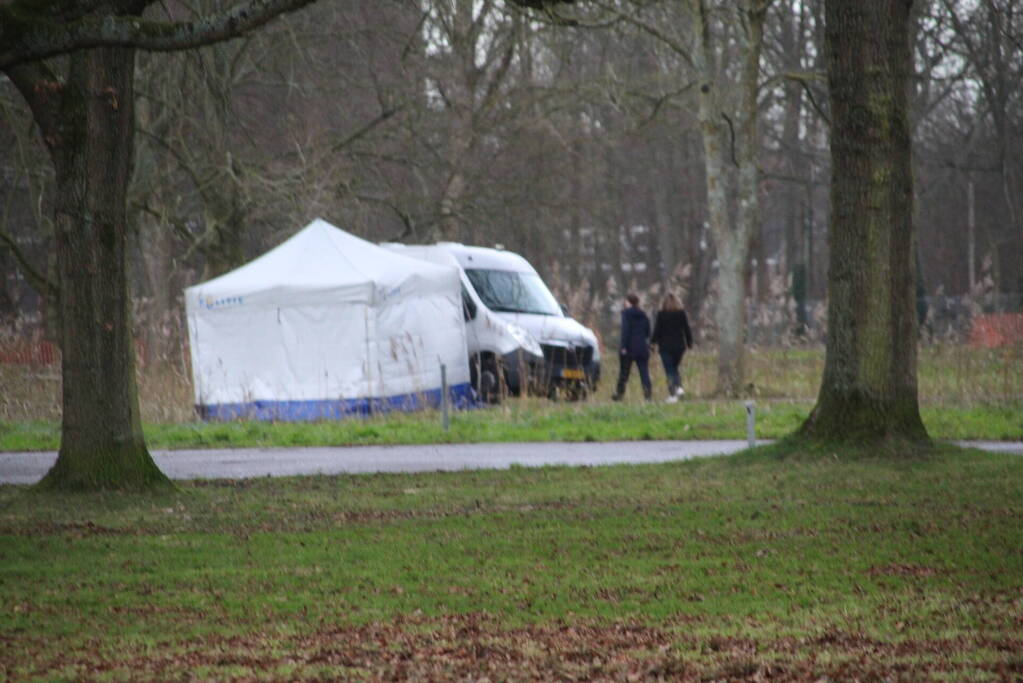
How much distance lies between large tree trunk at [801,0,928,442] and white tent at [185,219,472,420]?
34.3 feet

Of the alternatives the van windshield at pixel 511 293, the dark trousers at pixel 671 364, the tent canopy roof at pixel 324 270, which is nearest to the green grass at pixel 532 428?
the tent canopy roof at pixel 324 270

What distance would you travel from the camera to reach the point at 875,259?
43.1ft

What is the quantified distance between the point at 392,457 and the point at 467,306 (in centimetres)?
844

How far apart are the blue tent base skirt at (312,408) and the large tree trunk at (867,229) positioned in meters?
10.5

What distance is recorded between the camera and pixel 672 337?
24.7m

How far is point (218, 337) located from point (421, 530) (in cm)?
1397

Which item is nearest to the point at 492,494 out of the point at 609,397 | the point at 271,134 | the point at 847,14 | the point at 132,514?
the point at 132,514

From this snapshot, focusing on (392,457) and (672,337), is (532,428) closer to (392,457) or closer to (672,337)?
(392,457)

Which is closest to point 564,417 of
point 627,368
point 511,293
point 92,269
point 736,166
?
point 627,368

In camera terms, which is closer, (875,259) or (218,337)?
(875,259)

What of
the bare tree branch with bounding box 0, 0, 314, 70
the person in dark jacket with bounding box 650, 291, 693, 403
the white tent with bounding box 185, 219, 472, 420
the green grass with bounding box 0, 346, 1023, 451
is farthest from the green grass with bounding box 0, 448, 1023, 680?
the person in dark jacket with bounding box 650, 291, 693, 403

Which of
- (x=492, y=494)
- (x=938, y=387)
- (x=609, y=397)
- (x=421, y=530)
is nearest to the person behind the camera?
(x=421, y=530)

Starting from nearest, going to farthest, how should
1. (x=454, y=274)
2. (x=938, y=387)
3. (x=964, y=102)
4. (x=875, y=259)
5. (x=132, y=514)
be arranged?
(x=132, y=514), (x=875, y=259), (x=938, y=387), (x=454, y=274), (x=964, y=102)

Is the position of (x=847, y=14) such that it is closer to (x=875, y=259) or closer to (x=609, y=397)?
(x=875, y=259)
